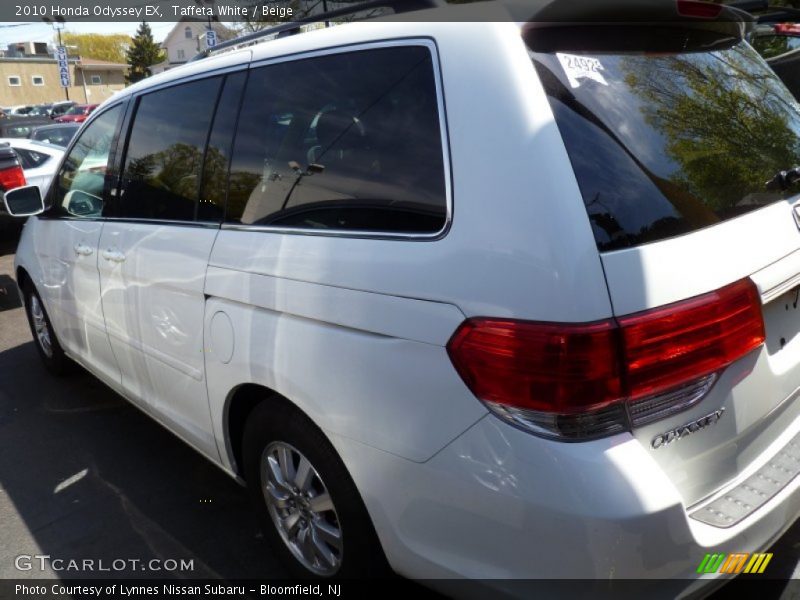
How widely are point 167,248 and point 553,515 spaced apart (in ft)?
6.33

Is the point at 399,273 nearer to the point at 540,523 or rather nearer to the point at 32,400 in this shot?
A: the point at 540,523

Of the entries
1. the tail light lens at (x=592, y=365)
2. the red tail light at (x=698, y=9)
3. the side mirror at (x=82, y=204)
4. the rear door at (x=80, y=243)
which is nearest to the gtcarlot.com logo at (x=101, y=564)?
the rear door at (x=80, y=243)

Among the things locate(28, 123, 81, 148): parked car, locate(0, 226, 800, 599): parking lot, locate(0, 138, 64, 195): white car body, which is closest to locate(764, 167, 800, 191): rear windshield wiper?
locate(0, 226, 800, 599): parking lot

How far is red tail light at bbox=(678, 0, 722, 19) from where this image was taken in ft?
6.42

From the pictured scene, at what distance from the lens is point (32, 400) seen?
177 inches

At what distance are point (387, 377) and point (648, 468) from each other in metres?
0.69

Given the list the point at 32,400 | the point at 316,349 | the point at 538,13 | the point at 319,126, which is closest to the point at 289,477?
the point at 316,349

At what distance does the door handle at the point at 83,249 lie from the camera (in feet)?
11.3

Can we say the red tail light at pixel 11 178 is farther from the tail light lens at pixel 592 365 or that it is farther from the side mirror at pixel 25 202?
the tail light lens at pixel 592 365

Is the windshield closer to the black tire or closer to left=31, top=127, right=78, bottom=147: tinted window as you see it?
the black tire

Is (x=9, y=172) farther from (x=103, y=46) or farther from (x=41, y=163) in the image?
(x=103, y=46)

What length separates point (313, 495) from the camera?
2.24 metres

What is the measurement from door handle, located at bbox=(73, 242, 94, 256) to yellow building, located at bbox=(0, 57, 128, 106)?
6595 cm

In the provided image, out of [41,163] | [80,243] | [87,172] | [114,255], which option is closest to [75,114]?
[41,163]
